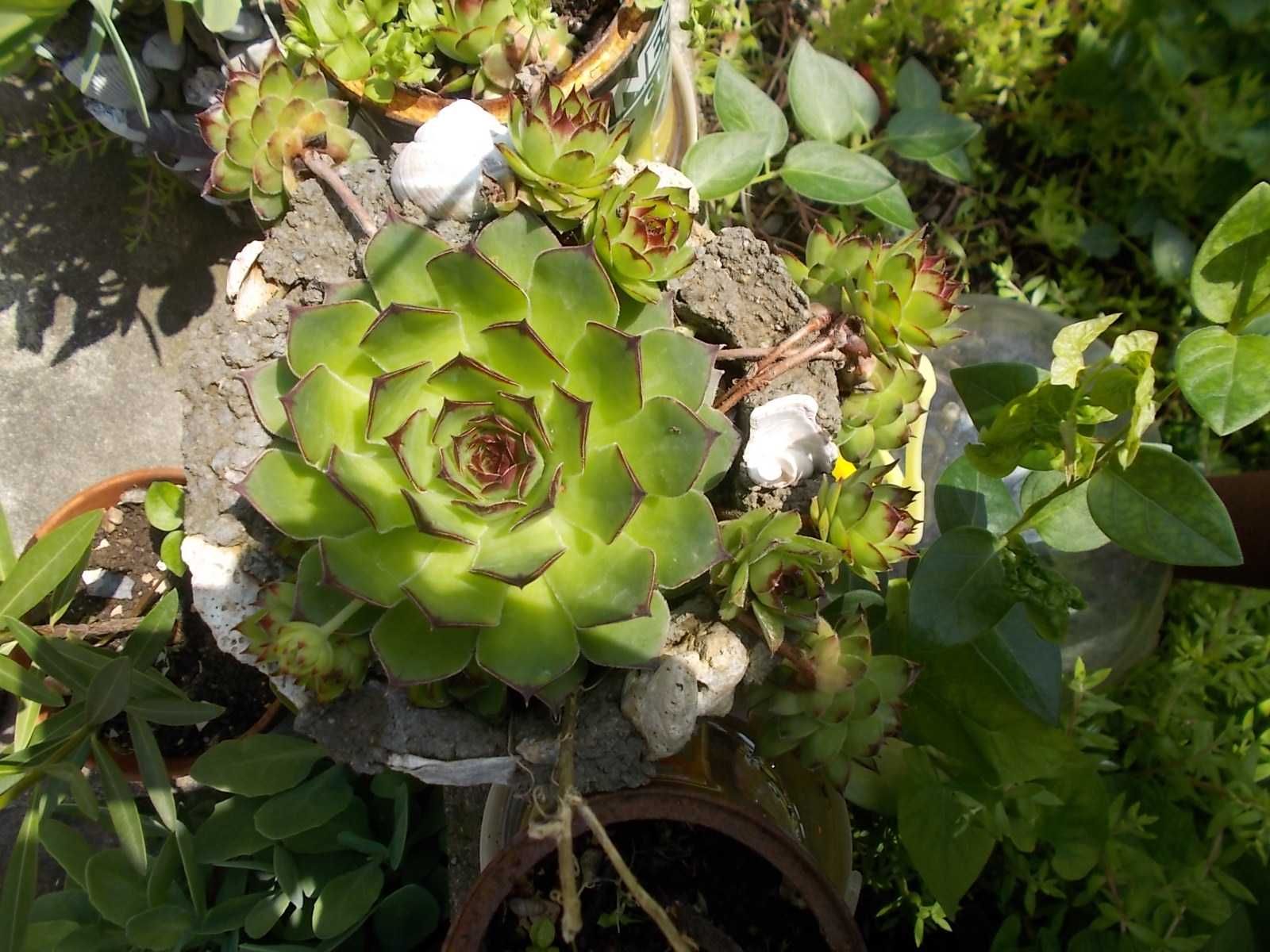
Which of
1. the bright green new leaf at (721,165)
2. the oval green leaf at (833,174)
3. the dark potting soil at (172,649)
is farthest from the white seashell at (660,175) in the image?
the dark potting soil at (172,649)

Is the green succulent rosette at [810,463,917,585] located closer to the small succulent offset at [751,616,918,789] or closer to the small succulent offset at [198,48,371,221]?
the small succulent offset at [751,616,918,789]

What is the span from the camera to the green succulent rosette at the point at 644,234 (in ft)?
2.76

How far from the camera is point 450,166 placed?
949mm

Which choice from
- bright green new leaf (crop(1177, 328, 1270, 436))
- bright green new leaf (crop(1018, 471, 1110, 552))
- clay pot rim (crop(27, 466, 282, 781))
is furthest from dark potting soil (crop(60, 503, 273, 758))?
bright green new leaf (crop(1177, 328, 1270, 436))

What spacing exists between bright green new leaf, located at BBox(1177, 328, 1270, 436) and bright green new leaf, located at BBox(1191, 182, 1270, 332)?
0.02 meters

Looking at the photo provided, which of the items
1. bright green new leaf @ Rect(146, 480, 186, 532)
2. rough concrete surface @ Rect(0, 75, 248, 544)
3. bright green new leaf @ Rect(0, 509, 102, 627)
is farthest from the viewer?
rough concrete surface @ Rect(0, 75, 248, 544)

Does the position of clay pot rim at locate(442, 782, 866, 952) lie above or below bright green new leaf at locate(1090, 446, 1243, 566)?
below

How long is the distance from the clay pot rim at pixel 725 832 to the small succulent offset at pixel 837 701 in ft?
0.30

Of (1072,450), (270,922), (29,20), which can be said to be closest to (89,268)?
(29,20)

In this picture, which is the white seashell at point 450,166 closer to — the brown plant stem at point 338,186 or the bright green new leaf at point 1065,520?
the brown plant stem at point 338,186

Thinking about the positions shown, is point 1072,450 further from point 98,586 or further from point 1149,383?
point 98,586

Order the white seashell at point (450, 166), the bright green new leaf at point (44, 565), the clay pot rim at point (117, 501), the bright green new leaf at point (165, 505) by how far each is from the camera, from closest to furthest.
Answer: the white seashell at point (450, 166) < the bright green new leaf at point (44, 565) < the bright green new leaf at point (165, 505) < the clay pot rim at point (117, 501)

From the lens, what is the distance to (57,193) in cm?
170

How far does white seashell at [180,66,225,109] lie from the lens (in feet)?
4.78
